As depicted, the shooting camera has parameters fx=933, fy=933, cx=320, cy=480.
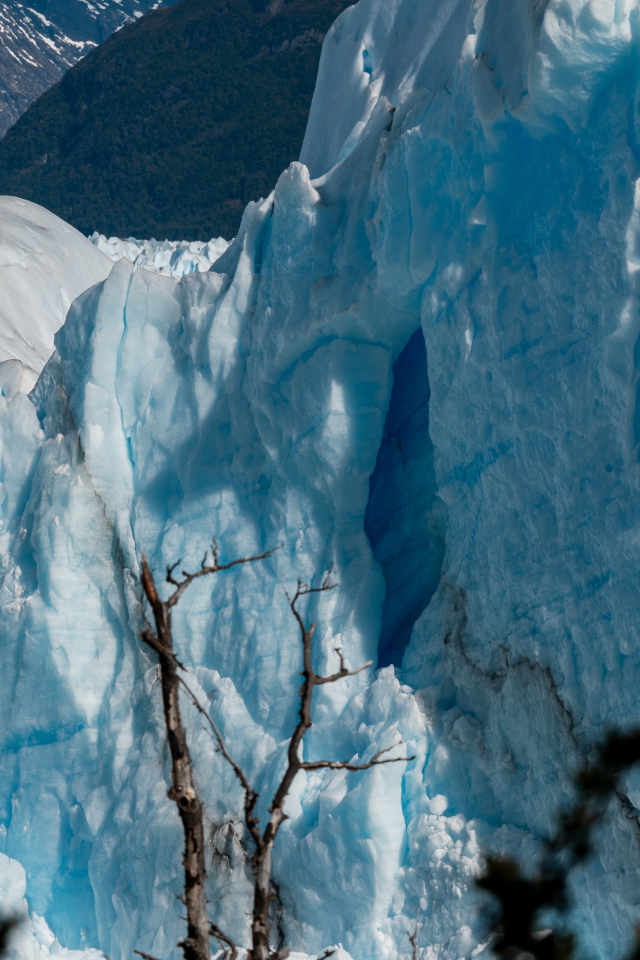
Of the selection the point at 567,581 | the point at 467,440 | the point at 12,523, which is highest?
the point at 12,523

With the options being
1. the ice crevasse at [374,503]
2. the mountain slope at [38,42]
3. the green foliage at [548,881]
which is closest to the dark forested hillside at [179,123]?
the ice crevasse at [374,503]

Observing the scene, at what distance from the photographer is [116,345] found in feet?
23.0

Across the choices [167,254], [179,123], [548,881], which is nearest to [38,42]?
[179,123]

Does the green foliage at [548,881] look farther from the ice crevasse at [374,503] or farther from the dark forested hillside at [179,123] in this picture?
the dark forested hillside at [179,123]

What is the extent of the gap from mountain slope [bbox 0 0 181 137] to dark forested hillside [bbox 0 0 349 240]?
2297 centimetres

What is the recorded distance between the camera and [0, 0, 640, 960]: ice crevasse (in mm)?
4441

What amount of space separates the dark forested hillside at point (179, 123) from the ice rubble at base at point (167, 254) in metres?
7.69

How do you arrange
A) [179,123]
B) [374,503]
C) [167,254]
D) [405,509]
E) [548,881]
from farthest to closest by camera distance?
[179,123]
[167,254]
[374,503]
[405,509]
[548,881]

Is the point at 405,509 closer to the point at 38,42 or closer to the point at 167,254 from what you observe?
the point at 167,254

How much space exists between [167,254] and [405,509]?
1224 cm

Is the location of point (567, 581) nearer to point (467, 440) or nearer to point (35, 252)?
point (467, 440)

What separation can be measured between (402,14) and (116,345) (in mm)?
3076

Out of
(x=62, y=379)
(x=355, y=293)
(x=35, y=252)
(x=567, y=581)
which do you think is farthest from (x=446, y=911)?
(x=35, y=252)

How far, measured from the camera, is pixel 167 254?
17188mm
